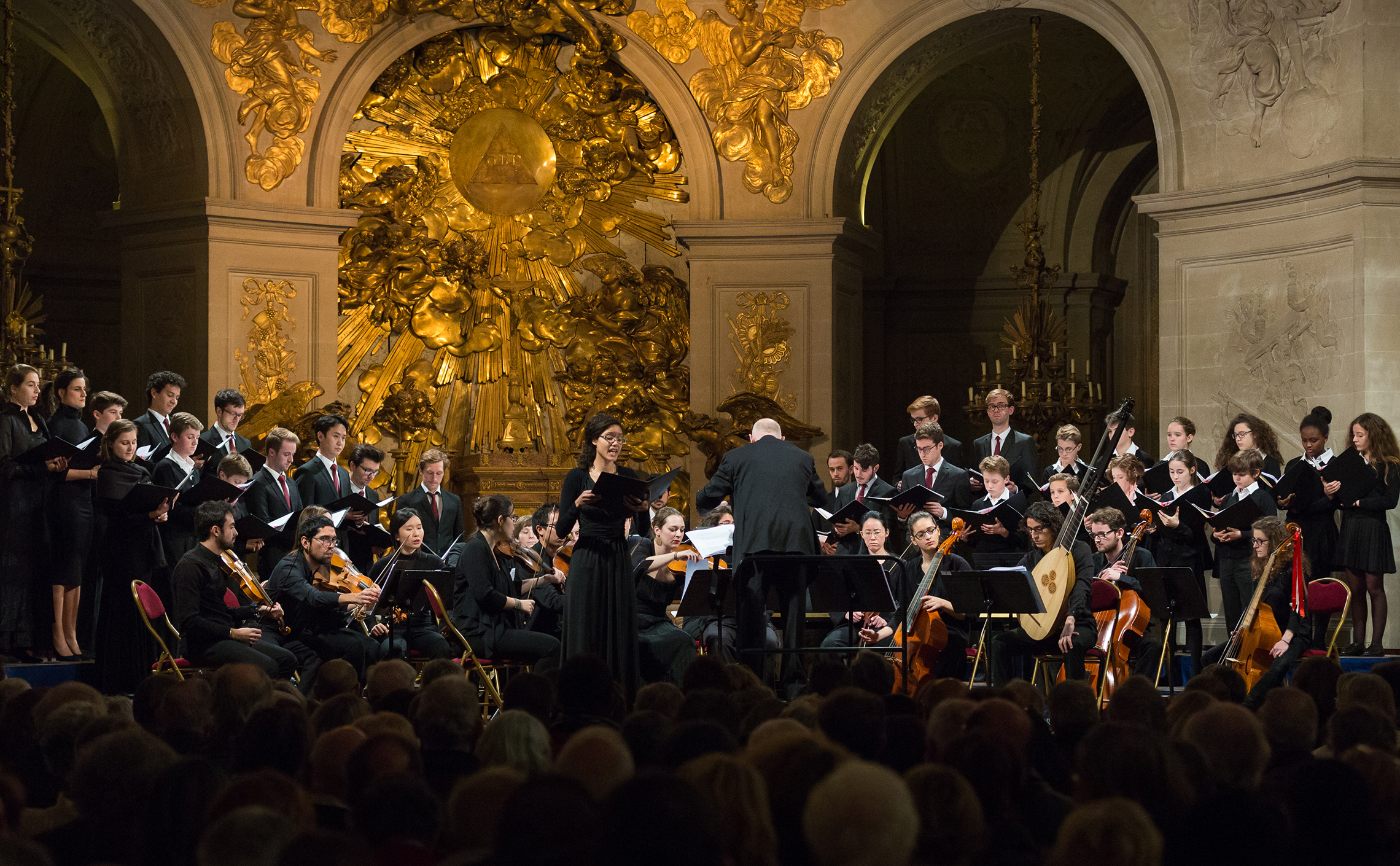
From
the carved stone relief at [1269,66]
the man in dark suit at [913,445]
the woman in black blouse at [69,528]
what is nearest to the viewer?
the woman in black blouse at [69,528]

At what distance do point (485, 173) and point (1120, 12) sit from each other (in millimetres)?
6120

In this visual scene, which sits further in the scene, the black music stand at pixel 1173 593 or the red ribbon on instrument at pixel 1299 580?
the red ribbon on instrument at pixel 1299 580

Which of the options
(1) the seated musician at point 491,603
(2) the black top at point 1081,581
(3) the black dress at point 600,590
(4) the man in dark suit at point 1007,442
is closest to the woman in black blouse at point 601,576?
(3) the black dress at point 600,590

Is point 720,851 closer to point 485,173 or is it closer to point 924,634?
point 924,634

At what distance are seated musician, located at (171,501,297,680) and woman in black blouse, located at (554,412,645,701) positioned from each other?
175cm

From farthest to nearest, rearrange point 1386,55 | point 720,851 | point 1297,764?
point 1386,55, point 1297,764, point 720,851

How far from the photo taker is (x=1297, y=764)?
4.14 metres

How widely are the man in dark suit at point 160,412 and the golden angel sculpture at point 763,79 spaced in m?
6.13

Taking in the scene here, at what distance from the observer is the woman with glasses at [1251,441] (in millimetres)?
12148

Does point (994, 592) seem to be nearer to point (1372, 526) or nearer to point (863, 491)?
point (863, 491)

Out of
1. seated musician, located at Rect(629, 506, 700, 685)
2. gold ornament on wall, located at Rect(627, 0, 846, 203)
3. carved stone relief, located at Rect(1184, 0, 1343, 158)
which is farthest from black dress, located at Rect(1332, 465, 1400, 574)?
gold ornament on wall, located at Rect(627, 0, 846, 203)

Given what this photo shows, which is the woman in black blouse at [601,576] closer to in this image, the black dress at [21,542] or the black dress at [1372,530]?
the black dress at [21,542]

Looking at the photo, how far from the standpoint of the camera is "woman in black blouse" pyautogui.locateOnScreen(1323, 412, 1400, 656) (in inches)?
467

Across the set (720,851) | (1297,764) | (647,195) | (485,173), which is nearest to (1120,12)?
(647,195)
